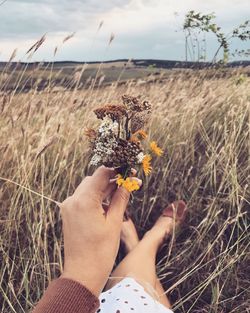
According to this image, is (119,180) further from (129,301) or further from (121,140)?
(129,301)

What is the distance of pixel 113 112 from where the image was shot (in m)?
1.10

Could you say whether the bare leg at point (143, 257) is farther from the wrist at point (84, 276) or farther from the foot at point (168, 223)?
the wrist at point (84, 276)

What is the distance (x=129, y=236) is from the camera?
8.25 ft

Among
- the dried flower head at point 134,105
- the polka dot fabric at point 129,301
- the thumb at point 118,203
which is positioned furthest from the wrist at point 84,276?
the polka dot fabric at point 129,301

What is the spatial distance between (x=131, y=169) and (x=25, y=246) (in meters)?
1.28

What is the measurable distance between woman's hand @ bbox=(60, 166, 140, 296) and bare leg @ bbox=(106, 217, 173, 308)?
3.05 feet

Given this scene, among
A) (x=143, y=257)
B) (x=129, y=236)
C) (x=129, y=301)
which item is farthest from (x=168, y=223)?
(x=129, y=301)

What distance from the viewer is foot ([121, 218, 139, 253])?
2.50 metres

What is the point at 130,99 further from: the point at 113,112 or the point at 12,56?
the point at 12,56

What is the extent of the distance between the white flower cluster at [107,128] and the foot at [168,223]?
1.39 m

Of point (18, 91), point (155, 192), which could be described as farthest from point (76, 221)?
point (18, 91)

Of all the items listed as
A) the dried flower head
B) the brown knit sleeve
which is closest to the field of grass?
the dried flower head

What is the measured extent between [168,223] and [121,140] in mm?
1504

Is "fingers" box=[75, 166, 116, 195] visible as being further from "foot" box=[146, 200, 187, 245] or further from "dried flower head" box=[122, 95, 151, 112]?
"foot" box=[146, 200, 187, 245]
